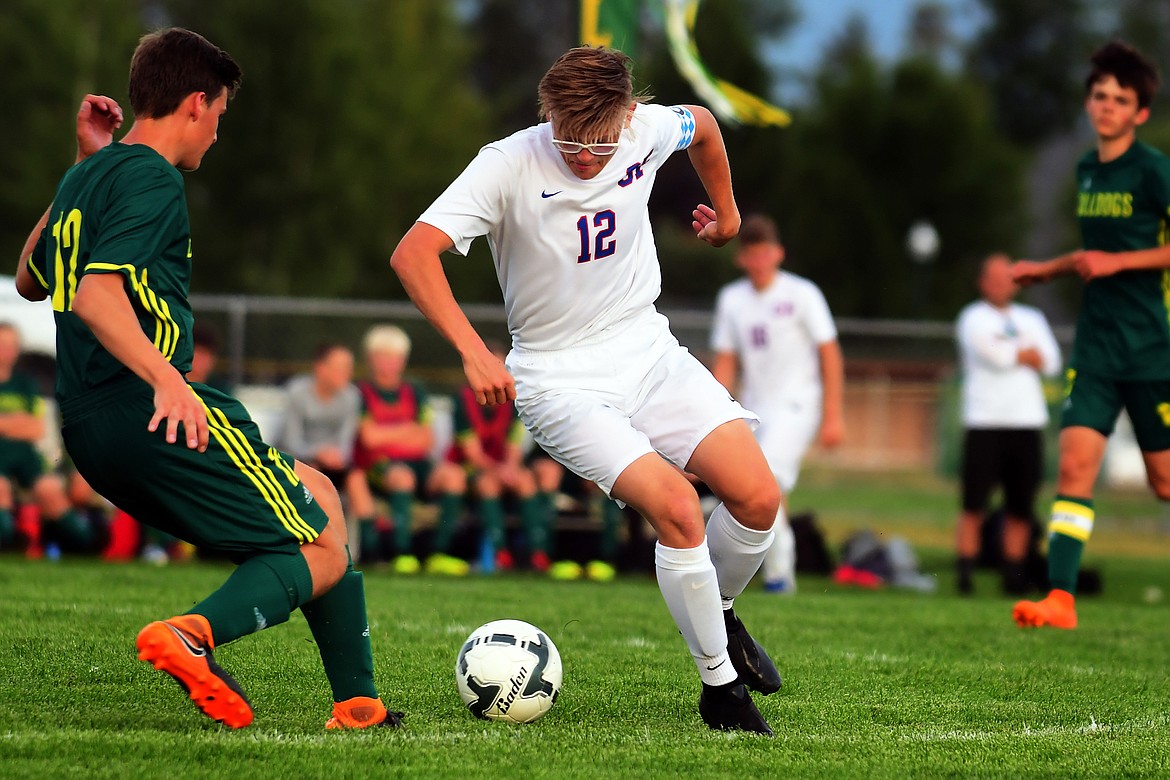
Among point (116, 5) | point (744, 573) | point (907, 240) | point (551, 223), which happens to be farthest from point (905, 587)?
point (907, 240)

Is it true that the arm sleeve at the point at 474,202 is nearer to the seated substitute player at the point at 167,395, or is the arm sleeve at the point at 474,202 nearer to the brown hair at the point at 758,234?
the seated substitute player at the point at 167,395

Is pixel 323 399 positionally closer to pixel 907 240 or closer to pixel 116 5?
pixel 116 5

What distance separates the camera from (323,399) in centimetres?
1098

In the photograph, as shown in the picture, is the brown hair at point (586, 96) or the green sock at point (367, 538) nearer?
the brown hair at point (586, 96)

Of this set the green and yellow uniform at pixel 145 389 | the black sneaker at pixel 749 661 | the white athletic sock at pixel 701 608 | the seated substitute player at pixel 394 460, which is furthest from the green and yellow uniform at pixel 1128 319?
the seated substitute player at pixel 394 460

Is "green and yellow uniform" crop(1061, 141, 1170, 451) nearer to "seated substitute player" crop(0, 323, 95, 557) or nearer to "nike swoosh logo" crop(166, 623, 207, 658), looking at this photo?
"nike swoosh logo" crop(166, 623, 207, 658)

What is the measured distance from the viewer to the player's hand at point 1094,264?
7.16 m

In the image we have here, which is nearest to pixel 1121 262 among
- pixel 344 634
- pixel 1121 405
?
pixel 1121 405

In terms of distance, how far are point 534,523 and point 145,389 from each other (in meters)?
7.53

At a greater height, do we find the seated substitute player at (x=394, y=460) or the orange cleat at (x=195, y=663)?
the orange cleat at (x=195, y=663)

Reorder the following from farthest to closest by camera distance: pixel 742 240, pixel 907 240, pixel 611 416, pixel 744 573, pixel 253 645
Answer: pixel 907 240, pixel 742 240, pixel 253 645, pixel 744 573, pixel 611 416

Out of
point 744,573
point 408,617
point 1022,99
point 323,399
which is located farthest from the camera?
point 1022,99

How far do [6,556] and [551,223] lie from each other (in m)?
7.33

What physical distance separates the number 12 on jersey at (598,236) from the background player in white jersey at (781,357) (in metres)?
5.17
